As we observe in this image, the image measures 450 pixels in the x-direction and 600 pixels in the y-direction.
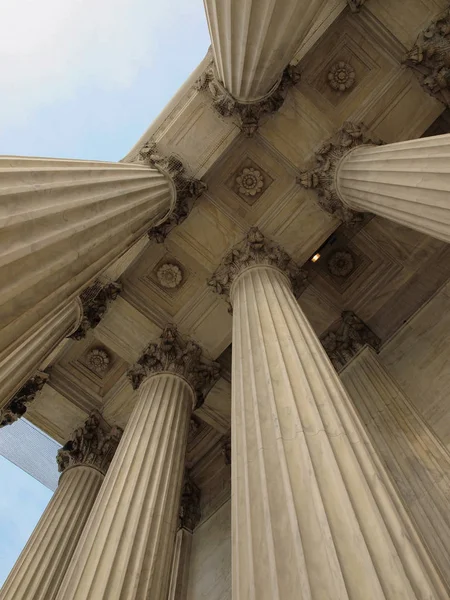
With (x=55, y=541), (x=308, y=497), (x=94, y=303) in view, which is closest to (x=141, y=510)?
(x=55, y=541)

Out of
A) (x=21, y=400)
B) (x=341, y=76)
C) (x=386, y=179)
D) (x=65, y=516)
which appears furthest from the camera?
(x=341, y=76)

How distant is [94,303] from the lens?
13.1m

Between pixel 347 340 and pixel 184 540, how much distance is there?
7127 mm

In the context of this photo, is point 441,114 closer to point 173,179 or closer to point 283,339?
point 173,179

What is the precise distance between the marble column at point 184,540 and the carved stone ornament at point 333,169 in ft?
29.9

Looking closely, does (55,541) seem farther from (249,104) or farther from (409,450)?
(249,104)

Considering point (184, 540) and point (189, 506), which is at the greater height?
point (189, 506)

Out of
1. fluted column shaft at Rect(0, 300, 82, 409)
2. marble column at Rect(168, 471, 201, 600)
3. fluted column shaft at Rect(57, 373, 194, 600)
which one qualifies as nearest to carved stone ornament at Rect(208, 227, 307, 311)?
fluted column shaft at Rect(57, 373, 194, 600)

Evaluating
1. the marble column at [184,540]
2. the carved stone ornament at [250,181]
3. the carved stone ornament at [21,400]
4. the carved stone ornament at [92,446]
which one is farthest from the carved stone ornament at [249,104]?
the marble column at [184,540]

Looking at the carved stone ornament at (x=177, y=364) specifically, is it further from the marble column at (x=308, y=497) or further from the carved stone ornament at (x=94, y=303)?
the marble column at (x=308, y=497)

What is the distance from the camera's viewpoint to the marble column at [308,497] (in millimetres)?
3691

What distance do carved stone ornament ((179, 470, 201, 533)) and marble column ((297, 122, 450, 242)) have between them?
9.09m

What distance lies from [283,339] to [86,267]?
3134 mm

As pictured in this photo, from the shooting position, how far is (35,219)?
210 inches
